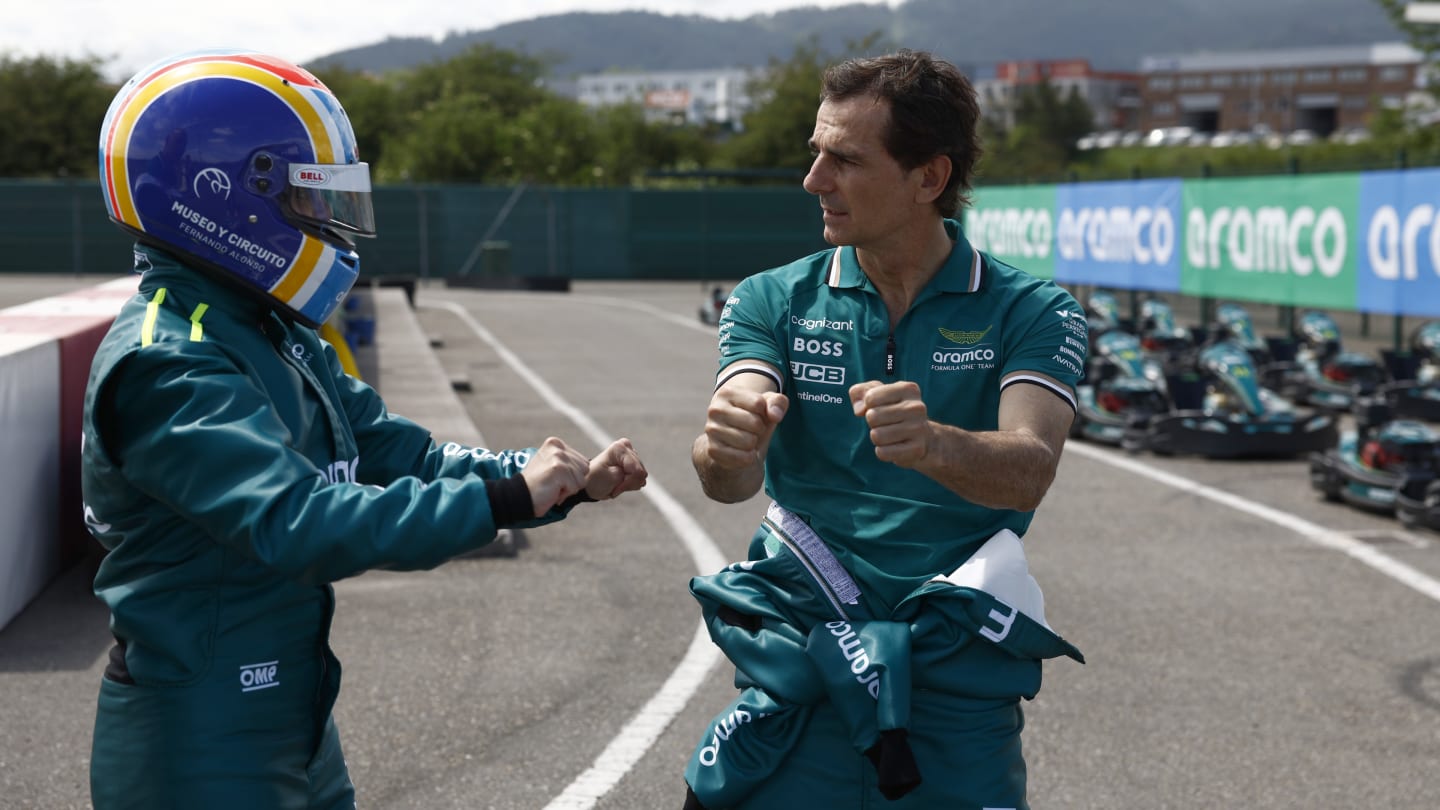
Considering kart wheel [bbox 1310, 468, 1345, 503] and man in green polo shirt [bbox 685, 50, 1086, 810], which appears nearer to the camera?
man in green polo shirt [bbox 685, 50, 1086, 810]

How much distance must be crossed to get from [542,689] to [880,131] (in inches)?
156

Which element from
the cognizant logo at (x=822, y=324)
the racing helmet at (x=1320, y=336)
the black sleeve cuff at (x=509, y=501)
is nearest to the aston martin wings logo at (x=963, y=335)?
the cognizant logo at (x=822, y=324)

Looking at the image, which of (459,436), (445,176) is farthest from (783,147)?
(459,436)

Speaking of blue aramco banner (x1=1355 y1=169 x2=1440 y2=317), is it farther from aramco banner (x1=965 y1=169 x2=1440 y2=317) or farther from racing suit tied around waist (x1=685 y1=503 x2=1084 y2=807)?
racing suit tied around waist (x1=685 y1=503 x2=1084 y2=807)

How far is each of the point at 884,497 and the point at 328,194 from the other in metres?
1.14

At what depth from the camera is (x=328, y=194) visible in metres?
2.97

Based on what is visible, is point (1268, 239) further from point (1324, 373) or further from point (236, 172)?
point (236, 172)

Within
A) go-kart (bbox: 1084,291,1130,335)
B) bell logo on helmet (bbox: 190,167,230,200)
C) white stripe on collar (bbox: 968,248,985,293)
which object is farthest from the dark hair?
go-kart (bbox: 1084,291,1130,335)

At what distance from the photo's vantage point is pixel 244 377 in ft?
8.80

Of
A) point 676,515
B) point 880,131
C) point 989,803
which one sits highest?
point 880,131

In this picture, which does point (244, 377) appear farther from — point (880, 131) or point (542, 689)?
point (542, 689)

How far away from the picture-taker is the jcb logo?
310 cm

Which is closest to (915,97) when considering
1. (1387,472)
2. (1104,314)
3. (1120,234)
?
(1387,472)

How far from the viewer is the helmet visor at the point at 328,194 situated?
293 centimetres
